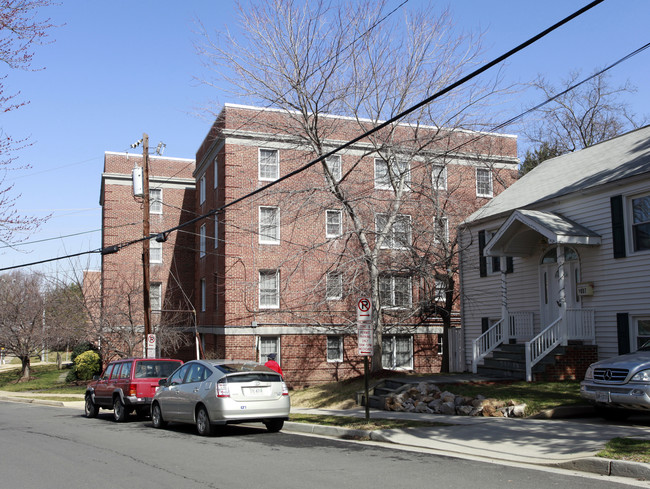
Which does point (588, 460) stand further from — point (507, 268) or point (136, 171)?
point (136, 171)

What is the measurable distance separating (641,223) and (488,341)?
6.53m

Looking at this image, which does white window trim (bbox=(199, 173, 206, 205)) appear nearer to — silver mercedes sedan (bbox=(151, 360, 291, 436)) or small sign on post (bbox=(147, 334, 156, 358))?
small sign on post (bbox=(147, 334, 156, 358))

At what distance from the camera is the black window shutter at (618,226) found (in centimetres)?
1714

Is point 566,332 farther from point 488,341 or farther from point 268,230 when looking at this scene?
point 268,230

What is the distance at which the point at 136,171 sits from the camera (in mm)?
25328

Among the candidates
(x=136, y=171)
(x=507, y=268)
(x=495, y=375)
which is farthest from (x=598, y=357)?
(x=136, y=171)

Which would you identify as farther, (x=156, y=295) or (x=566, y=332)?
(x=156, y=295)

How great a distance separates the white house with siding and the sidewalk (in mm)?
4846

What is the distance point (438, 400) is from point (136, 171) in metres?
15.4

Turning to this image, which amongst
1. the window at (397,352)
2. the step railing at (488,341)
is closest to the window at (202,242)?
the window at (397,352)

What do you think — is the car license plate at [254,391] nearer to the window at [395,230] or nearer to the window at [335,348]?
the window at [395,230]

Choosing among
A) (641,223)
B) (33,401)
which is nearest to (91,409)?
(33,401)

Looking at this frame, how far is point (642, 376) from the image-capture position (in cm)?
1160

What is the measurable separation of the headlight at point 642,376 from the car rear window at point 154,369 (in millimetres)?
11197
